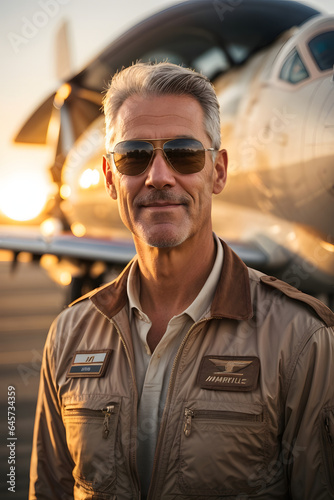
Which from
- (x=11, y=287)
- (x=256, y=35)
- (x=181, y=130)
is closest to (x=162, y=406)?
(x=181, y=130)

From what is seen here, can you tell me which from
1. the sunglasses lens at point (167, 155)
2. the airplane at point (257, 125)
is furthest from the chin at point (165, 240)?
the airplane at point (257, 125)

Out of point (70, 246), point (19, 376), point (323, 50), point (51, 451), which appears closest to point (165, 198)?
point (51, 451)

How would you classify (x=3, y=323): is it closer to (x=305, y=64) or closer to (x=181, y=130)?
(x=305, y=64)

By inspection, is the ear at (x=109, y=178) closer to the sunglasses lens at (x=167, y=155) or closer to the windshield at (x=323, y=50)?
the sunglasses lens at (x=167, y=155)

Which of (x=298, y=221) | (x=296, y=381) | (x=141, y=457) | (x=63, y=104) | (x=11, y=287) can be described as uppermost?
(x=63, y=104)

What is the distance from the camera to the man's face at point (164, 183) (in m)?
1.61

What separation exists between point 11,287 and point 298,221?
13540mm

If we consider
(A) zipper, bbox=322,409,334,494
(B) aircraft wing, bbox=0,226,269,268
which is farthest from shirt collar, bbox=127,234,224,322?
(B) aircraft wing, bbox=0,226,269,268

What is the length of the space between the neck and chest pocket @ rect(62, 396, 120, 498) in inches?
14.3

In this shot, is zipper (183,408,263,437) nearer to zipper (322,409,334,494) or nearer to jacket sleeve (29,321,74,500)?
zipper (322,409,334,494)

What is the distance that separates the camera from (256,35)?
546 cm

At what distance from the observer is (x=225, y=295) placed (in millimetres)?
1564

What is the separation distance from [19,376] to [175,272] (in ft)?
14.2

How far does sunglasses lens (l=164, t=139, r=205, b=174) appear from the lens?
159cm
